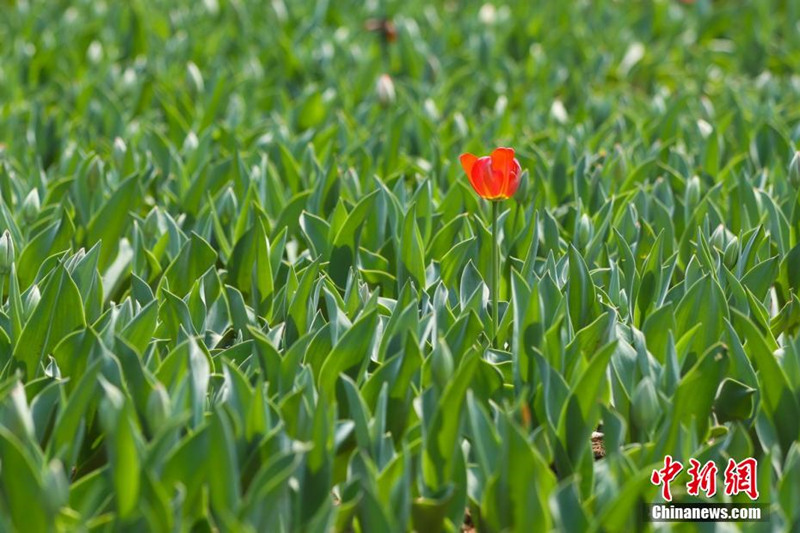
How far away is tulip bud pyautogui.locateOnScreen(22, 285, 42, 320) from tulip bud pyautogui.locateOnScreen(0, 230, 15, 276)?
11cm

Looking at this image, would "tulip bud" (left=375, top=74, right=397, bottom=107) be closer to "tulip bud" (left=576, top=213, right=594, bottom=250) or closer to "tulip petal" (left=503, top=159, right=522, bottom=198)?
"tulip bud" (left=576, top=213, right=594, bottom=250)

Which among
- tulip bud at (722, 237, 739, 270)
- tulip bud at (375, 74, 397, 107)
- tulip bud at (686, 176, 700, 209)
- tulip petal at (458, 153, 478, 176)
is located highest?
tulip bud at (375, 74, 397, 107)

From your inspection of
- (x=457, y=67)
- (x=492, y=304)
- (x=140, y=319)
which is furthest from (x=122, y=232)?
(x=457, y=67)

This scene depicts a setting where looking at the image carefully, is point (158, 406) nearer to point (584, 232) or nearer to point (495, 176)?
point (495, 176)

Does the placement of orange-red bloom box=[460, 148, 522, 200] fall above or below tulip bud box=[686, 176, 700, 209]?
above

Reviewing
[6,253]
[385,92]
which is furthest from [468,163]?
[385,92]

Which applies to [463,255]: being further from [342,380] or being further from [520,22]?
[520,22]

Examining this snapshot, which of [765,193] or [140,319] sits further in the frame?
[765,193]

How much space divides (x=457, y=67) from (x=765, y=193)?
7.77 ft

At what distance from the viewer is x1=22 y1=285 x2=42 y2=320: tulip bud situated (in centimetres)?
250

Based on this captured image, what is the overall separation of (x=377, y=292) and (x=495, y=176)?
35 cm

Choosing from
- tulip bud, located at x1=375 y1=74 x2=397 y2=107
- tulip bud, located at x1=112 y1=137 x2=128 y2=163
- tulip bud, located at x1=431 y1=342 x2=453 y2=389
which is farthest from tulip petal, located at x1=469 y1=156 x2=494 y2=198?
tulip bud, located at x1=375 y1=74 x2=397 y2=107

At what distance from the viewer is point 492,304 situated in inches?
98.7

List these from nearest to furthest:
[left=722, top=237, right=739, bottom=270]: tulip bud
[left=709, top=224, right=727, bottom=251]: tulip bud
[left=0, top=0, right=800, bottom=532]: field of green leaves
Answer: [left=0, top=0, right=800, bottom=532]: field of green leaves → [left=722, top=237, right=739, bottom=270]: tulip bud → [left=709, top=224, right=727, bottom=251]: tulip bud
